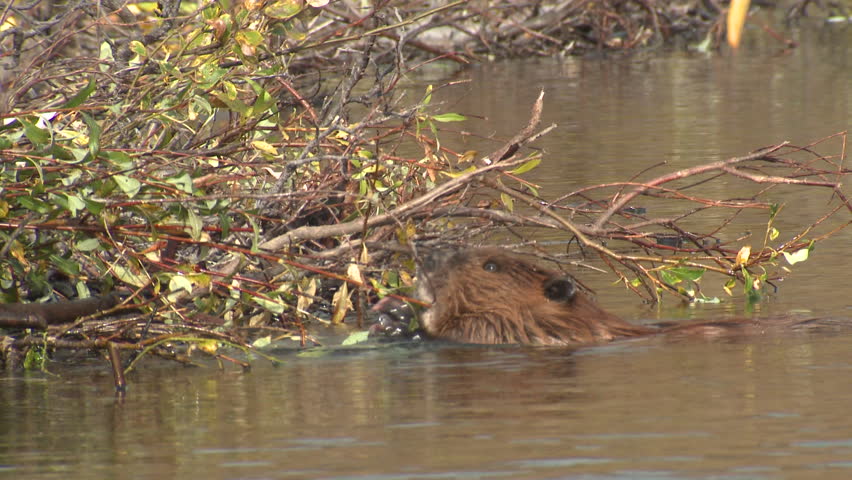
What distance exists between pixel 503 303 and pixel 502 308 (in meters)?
0.02

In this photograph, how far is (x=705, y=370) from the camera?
5.27 m

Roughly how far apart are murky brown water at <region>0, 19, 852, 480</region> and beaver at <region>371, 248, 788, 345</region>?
157 millimetres

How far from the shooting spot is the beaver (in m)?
6.05

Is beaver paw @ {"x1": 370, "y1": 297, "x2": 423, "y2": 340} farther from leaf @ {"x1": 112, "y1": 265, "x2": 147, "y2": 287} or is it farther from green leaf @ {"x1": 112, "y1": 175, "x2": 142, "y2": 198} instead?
green leaf @ {"x1": 112, "y1": 175, "x2": 142, "y2": 198}

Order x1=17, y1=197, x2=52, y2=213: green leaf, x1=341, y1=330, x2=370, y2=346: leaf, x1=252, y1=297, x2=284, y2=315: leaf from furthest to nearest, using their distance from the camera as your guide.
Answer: x1=341, y1=330, x2=370, y2=346: leaf < x1=252, y1=297, x2=284, y2=315: leaf < x1=17, y1=197, x2=52, y2=213: green leaf

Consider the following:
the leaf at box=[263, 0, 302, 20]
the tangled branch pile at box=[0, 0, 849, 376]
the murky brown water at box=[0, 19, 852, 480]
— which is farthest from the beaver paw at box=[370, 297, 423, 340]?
the leaf at box=[263, 0, 302, 20]

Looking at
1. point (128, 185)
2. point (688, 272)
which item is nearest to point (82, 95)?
→ point (128, 185)

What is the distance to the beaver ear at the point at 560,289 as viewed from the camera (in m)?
6.14

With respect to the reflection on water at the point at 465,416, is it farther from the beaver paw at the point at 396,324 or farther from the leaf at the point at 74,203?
the leaf at the point at 74,203

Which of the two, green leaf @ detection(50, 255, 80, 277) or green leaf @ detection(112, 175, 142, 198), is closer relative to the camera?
green leaf @ detection(112, 175, 142, 198)

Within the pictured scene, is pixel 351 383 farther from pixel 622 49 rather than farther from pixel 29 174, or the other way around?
pixel 622 49

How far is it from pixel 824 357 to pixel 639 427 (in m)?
1.23

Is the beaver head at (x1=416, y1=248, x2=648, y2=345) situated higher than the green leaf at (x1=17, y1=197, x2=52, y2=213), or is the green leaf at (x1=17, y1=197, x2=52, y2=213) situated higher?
the green leaf at (x1=17, y1=197, x2=52, y2=213)

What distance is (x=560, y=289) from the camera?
20.2 feet
